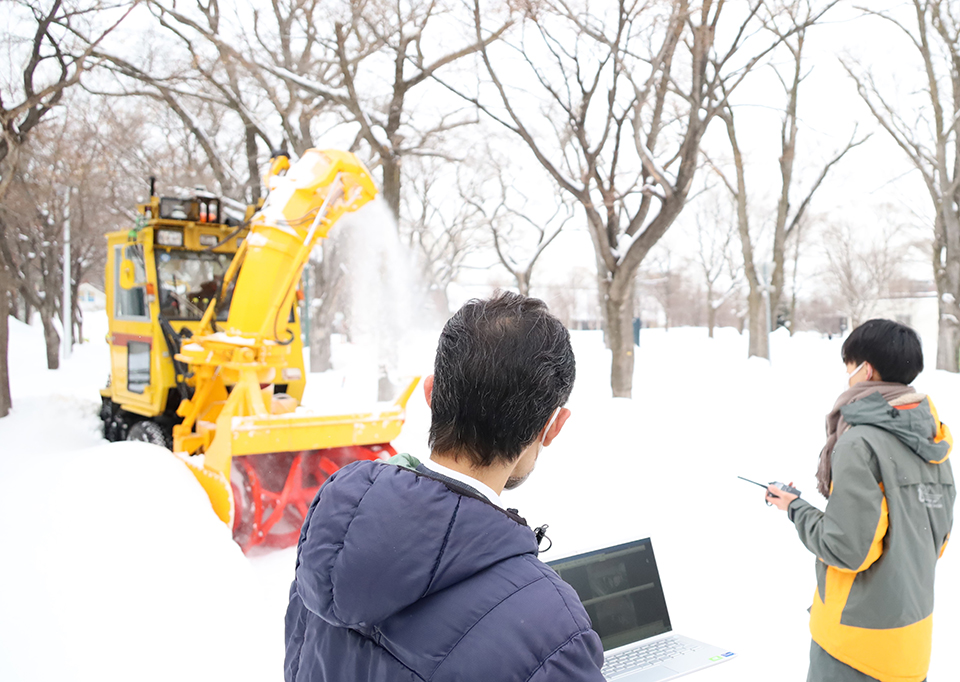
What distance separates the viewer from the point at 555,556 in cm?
185

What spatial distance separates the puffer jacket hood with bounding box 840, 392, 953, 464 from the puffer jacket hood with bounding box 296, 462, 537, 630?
66.9 inches

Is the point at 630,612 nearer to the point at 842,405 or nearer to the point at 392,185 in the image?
the point at 842,405

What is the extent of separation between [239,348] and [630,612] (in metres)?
4.38

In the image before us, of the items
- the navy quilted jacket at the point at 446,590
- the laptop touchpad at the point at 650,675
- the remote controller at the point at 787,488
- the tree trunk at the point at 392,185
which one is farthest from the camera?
the tree trunk at the point at 392,185

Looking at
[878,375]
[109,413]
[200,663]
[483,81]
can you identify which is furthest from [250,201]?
[878,375]

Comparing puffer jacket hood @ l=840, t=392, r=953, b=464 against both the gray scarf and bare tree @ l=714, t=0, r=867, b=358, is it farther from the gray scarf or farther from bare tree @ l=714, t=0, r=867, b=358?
bare tree @ l=714, t=0, r=867, b=358

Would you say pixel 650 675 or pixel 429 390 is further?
pixel 650 675

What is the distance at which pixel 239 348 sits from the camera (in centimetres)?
550

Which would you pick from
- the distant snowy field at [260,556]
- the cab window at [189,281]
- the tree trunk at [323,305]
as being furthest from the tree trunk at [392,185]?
the tree trunk at [323,305]

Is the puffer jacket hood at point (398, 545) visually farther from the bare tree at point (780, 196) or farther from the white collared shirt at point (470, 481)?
the bare tree at point (780, 196)

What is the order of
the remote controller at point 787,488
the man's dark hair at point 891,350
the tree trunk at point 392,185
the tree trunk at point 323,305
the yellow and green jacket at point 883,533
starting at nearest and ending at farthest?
the yellow and green jacket at point 883,533 → the man's dark hair at point 891,350 → the remote controller at point 787,488 → the tree trunk at point 392,185 → the tree trunk at point 323,305

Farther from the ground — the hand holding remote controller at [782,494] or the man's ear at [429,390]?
the man's ear at [429,390]


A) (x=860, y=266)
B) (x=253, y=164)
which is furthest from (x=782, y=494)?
(x=860, y=266)

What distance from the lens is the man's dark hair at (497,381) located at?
3.69ft
